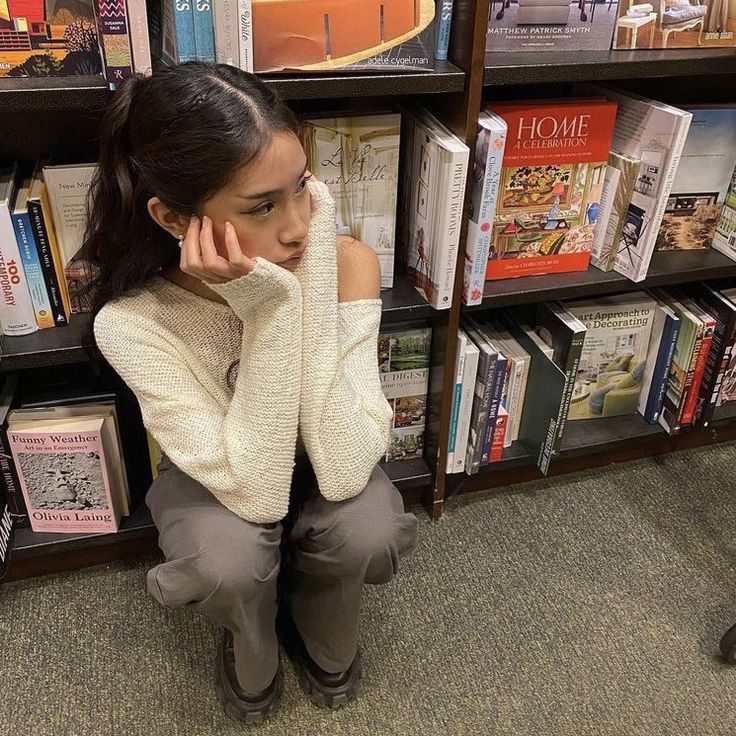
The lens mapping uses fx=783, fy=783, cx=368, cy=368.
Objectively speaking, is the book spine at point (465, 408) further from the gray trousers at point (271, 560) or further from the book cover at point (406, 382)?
the gray trousers at point (271, 560)

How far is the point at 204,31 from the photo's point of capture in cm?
104

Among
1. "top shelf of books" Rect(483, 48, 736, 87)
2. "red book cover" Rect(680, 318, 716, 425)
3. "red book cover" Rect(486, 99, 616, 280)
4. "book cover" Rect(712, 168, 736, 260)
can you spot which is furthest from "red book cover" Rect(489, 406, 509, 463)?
"top shelf of books" Rect(483, 48, 736, 87)

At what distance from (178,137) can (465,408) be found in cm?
82

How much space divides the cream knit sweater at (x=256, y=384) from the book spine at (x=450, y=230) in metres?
0.23

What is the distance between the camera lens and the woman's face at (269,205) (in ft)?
3.09

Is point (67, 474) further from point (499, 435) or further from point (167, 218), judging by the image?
point (499, 435)

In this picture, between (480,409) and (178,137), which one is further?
(480,409)

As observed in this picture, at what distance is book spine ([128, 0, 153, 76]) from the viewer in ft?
3.26

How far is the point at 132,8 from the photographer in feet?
3.25

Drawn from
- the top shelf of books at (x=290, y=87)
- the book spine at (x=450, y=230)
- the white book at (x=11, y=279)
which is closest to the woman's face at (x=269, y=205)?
the top shelf of books at (x=290, y=87)

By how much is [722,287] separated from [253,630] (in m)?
1.20

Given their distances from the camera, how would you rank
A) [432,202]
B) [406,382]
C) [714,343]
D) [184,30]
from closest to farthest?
1. [184,30]
2. [432,202]
3. [406,382]
4. [714,343]

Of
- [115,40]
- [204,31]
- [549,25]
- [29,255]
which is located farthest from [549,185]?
[29,255]

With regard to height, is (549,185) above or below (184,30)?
below
